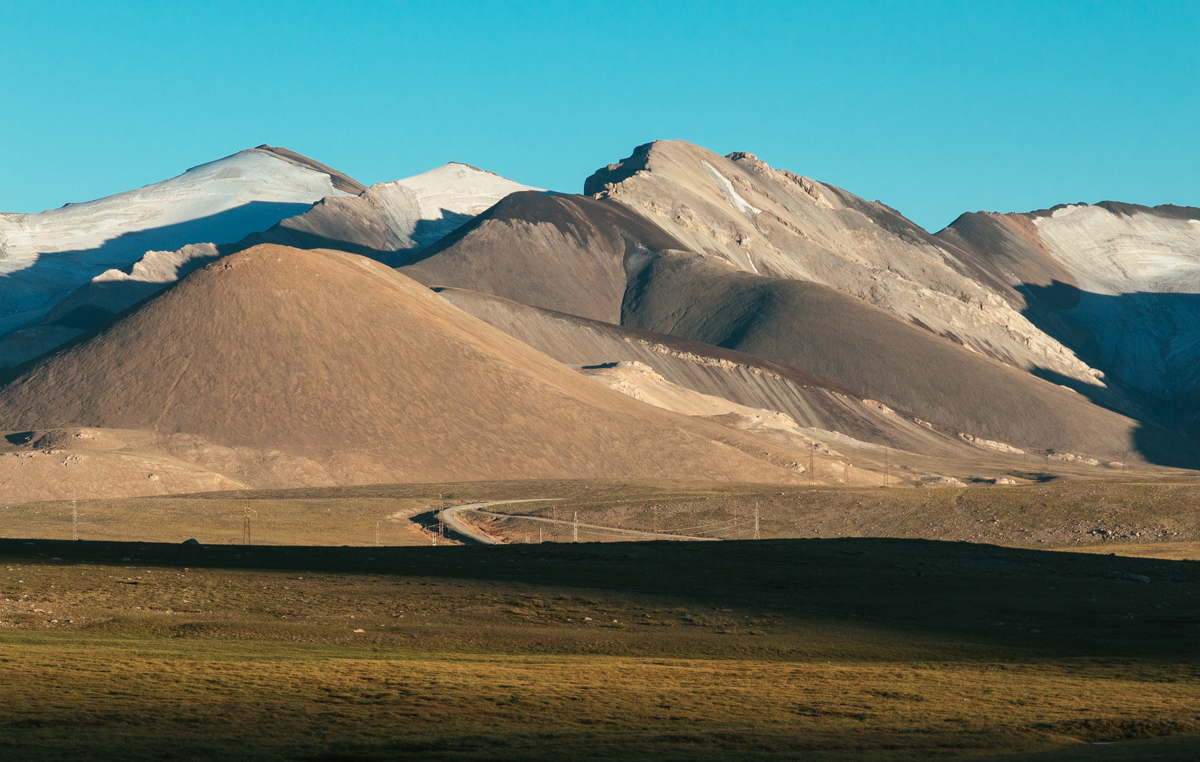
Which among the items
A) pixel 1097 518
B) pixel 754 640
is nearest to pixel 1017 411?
pixel 1097 518

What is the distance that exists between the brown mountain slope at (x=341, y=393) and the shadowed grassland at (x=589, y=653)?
194 feet

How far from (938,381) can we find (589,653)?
548 ft

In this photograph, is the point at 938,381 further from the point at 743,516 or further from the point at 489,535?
the point at 489,535

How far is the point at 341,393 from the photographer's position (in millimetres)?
110812

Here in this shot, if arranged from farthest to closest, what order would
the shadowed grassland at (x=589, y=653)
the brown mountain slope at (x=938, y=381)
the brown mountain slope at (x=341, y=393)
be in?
the brown mountain slope at (x=938, y=381) → the brown mountain slope at (x=341, y=393) → the shadowed grassland at (x=589, y=653)

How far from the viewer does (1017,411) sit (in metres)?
180

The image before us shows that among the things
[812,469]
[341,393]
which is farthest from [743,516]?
[341,393]

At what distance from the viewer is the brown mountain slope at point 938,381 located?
176875mm

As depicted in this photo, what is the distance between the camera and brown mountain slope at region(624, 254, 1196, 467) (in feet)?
580

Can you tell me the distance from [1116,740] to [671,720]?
627cm

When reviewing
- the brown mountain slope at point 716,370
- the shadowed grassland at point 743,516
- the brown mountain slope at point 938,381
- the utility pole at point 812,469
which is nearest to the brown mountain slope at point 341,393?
the utility pole at point 812,469

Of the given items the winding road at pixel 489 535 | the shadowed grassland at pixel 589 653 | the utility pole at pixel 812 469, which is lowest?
the shadowed grassland at pixel 589 653

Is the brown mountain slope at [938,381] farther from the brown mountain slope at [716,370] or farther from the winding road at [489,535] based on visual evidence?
the winding road at [489,535]

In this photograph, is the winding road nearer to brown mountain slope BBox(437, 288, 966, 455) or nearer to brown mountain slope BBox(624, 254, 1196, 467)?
brown mountain slope BBox(437, 288, 966, 455)
